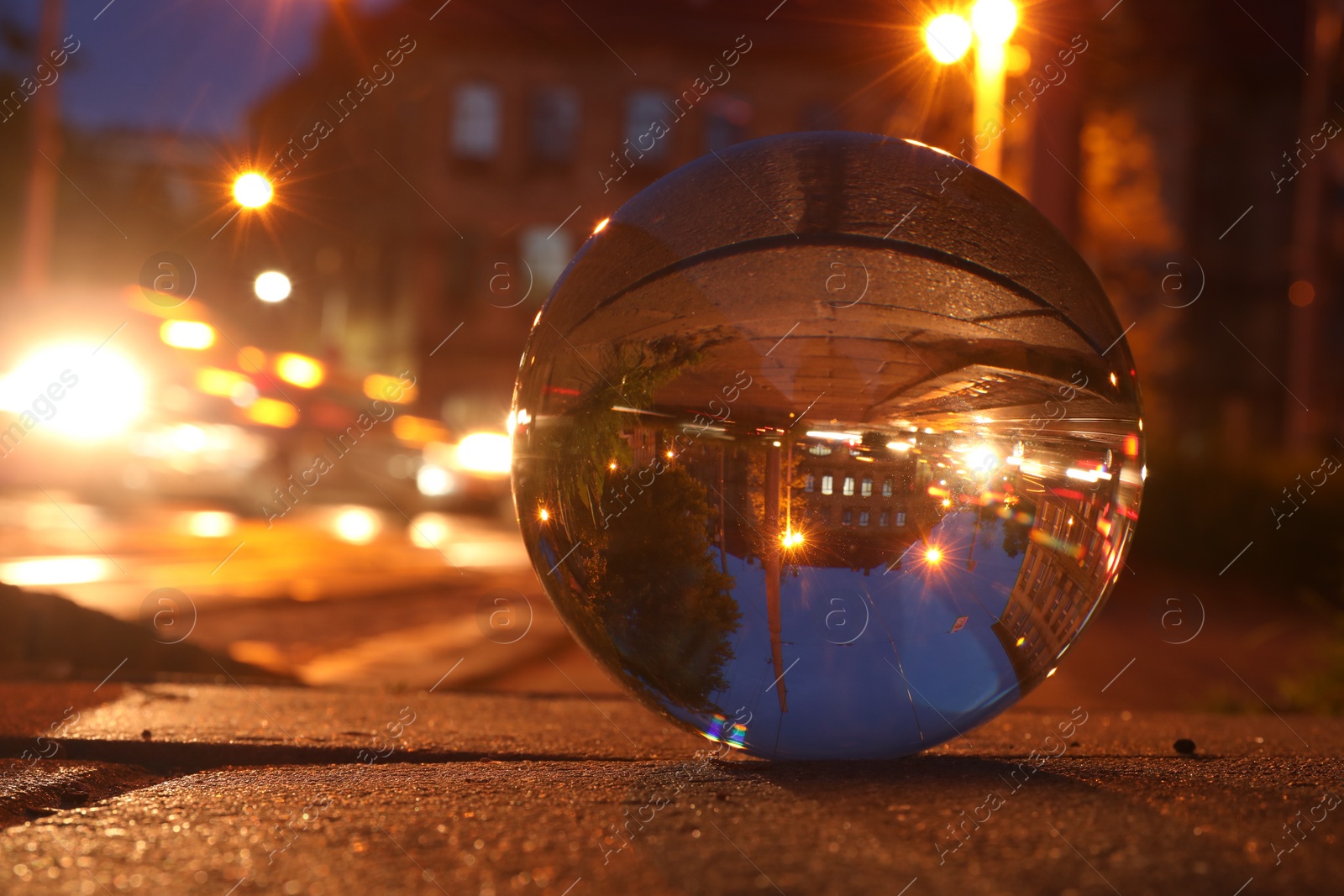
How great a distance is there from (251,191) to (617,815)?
2618 mm

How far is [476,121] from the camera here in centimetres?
2670

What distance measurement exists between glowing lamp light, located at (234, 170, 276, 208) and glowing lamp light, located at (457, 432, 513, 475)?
1213 cm

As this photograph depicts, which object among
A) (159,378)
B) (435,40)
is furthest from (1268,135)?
(159,378)

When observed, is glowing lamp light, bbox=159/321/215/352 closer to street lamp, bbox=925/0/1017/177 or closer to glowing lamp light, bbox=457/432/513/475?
glowing lamp light, bbox=457/432/513/475

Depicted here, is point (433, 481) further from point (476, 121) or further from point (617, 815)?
point (617, 815)

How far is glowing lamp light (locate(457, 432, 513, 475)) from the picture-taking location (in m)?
16.4

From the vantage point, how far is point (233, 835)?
7.11ft

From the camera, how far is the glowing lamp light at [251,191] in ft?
12.5

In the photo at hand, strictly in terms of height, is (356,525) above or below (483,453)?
below

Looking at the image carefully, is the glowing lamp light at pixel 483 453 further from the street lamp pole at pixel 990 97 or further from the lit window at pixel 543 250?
the street lamp pole at pixel 990 97

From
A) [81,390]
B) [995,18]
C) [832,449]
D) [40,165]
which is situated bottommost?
[832,449]

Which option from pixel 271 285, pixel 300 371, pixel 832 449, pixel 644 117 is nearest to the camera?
pixel 832 449

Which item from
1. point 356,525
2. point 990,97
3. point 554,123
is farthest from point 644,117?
point 990,97

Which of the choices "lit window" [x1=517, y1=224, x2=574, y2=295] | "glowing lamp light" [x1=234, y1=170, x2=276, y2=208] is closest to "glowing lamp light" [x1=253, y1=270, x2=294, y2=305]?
"glowing lamp light" [x1=234, y1=170, x2=276, y2=208]
